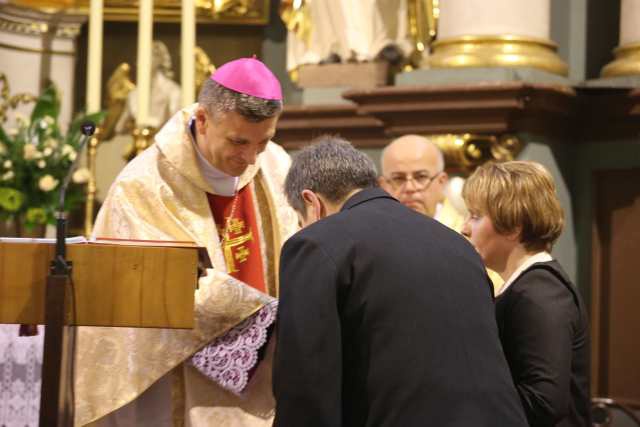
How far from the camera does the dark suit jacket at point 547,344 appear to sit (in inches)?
131

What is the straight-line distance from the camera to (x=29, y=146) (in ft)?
23.2

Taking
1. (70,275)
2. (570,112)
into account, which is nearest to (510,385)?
(70,275)

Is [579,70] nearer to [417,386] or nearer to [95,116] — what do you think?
[95,116]

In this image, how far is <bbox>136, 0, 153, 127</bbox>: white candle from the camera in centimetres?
675

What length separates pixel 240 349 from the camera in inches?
154

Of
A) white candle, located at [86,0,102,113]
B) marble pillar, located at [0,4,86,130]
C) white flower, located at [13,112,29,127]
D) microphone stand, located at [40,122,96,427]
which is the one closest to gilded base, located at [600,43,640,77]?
white candle, located at [86,0,102,113]

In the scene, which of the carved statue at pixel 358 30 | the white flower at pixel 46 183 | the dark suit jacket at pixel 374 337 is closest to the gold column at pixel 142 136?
the white flower at pixel 46 183

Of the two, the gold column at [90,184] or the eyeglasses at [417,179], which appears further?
the gold column at [90,184]

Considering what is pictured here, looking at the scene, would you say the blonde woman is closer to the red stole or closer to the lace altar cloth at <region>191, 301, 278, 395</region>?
the lace altar cloth at <region>191, 301, 278, 395</region>

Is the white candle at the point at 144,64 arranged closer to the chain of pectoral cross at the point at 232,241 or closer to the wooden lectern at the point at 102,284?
the chain of pectoral cross at the point at 232,241

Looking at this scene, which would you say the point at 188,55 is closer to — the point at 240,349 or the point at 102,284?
the point at 240,349

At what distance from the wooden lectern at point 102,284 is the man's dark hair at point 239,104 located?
0.79 metres

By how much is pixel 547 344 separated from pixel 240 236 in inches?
56.6

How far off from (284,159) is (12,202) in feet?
9.25
